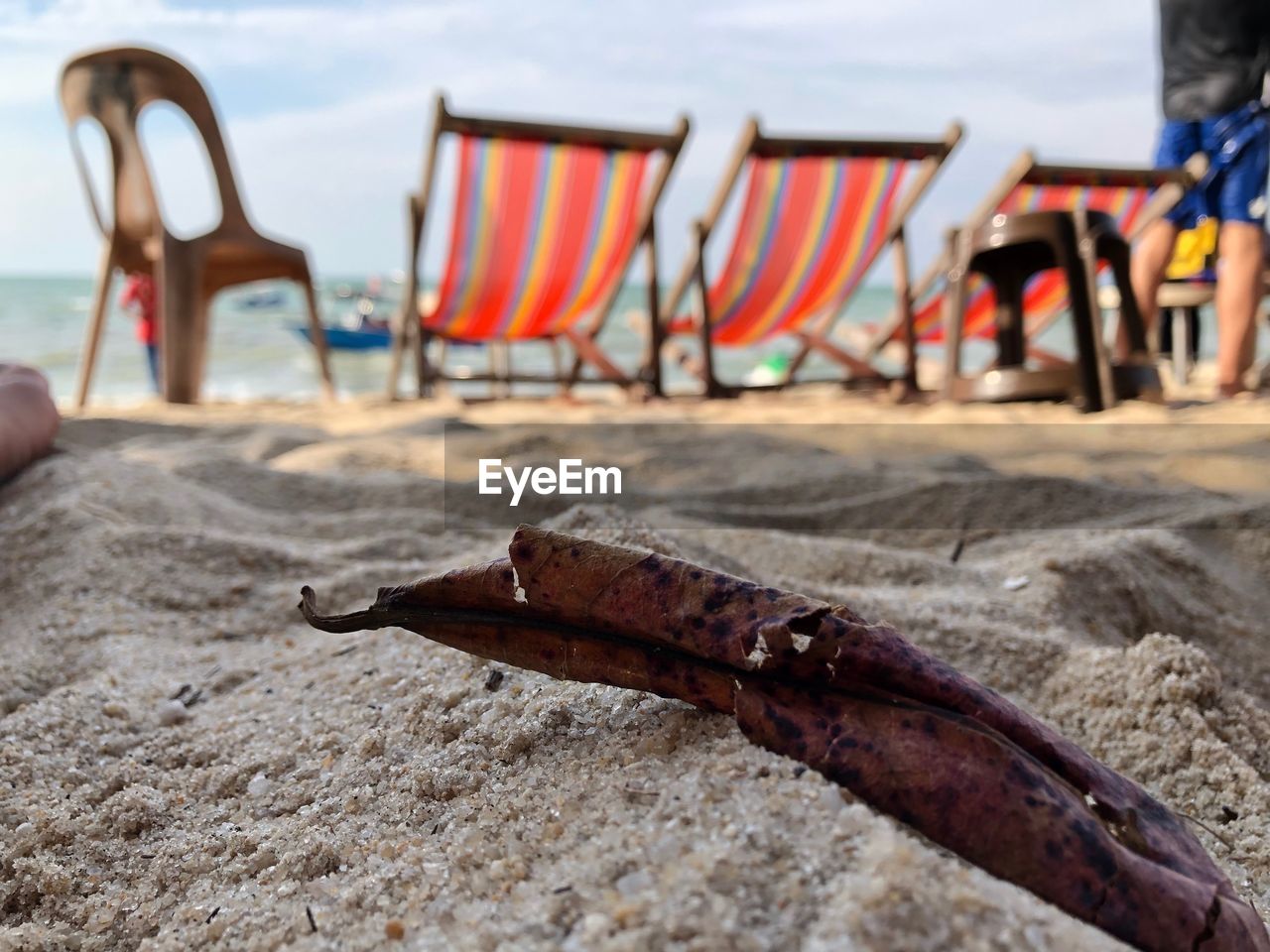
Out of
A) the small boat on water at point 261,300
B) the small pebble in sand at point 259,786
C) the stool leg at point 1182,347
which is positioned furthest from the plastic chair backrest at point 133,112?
the small boat on water at point 261,300

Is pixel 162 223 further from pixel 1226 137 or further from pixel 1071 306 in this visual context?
pixel 1226 137

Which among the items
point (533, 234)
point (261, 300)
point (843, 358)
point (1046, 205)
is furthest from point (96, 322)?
point (261, 300)

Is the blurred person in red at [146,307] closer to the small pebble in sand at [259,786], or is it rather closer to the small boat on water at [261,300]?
the small pebble in sand at [259,786]

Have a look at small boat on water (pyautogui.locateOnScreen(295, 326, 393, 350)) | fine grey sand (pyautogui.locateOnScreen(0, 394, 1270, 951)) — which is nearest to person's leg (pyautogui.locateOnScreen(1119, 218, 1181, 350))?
fine grey sand (pyautogui.locateOnScreen(0, 394, 1270, 951))

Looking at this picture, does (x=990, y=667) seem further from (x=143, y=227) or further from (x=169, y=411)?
(x=143, y=227)

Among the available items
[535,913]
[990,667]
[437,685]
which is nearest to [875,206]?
[990,667]

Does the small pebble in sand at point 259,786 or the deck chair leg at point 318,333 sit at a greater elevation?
the deck chair leg at point 318,333
